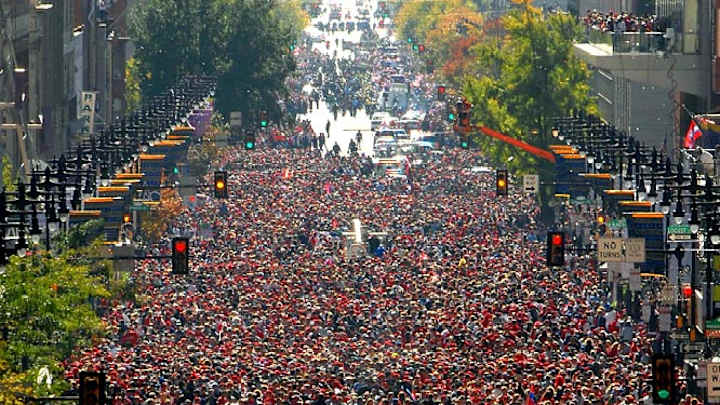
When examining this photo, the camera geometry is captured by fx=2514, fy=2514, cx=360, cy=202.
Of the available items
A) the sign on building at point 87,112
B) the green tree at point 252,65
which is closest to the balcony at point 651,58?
the sign on building at point 87,112

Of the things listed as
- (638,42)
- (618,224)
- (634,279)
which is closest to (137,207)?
(618,224)

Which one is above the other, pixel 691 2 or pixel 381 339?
pixel 691 2

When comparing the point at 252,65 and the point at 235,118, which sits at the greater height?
the point at 252,65

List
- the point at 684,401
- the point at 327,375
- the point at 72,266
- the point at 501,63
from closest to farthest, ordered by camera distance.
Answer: the point at 684,401, the point at 327,375, the point at 72,266, the point at 501,63

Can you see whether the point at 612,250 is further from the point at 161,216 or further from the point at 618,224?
the point at 161,216

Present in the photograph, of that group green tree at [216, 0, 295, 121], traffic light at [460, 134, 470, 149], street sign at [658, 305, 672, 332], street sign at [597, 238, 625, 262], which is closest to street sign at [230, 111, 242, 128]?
green tree at [216, 0, 295, 121]

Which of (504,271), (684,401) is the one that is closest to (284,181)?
(504,271)

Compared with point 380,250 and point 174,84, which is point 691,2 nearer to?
point 380,250
